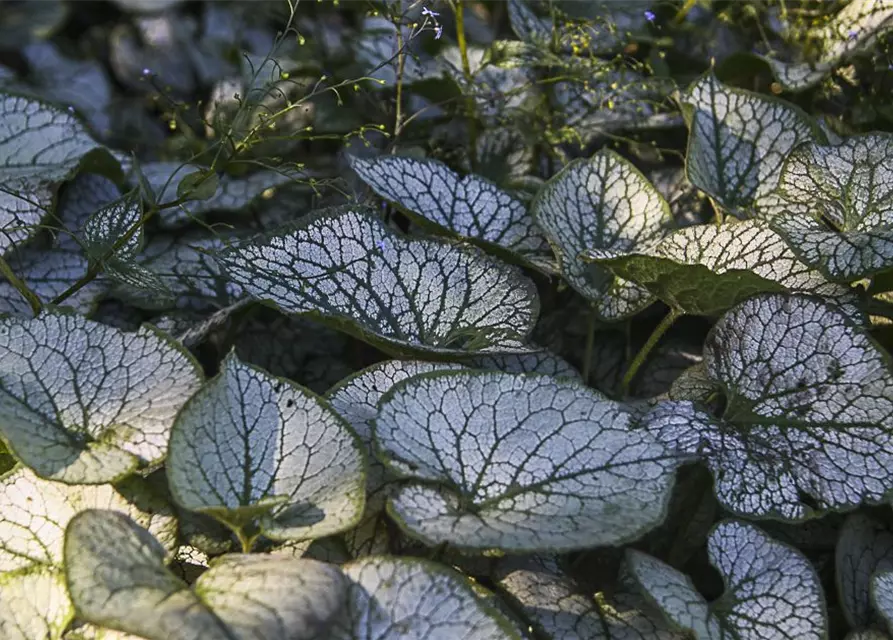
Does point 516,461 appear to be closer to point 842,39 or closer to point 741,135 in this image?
point 741,135

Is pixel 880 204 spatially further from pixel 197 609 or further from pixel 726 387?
pixel 197 609

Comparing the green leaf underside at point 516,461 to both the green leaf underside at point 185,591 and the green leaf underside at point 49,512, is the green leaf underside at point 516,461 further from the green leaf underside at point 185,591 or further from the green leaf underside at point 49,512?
the green leaf underside at point 49,512

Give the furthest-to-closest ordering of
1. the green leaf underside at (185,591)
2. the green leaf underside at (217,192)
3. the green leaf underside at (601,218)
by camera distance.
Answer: the green leaf underside at (217,192) < the green leaf underside at (601,218) < the green leaf underside at (185,591)

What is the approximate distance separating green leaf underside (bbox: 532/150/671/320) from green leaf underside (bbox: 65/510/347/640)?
62 centimetres

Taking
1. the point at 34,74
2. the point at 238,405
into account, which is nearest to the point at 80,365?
the point at 238,405

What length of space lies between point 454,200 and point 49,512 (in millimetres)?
715

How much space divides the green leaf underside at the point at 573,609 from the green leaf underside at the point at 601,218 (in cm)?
39

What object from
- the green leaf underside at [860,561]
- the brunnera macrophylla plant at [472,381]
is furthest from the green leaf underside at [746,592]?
the green leaf underside at [860,561]

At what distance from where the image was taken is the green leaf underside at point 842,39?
1.58m

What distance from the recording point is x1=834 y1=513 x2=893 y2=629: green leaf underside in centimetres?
115

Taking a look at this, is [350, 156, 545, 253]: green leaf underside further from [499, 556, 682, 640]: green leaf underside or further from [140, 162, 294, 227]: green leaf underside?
[499, 556, 682, 640]: green leaf underside

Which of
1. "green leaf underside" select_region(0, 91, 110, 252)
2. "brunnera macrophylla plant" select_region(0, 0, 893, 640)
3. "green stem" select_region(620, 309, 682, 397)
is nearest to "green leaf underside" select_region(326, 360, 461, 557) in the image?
"brunnera macrophylla plant" select_region(0, 0, 893, 640)

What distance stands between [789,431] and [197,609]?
0.72 metres

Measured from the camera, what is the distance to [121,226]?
4.01ft
